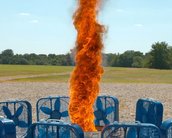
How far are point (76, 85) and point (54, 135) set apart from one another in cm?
373

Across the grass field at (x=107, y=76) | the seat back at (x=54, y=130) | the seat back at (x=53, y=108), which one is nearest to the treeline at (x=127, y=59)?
the grass field at (x=107, y=76)

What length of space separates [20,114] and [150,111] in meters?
3.58


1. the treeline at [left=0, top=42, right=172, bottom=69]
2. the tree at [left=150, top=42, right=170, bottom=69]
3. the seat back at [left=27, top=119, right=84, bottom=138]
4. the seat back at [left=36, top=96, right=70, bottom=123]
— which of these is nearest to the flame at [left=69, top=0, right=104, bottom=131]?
the seat back at [left=36, top=96, right=70, bottom=123]

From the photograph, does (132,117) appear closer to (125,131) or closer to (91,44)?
(91,44)

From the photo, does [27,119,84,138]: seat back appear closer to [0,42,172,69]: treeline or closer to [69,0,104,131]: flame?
[69,0,104,131]: flame

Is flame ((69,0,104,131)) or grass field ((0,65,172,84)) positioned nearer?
flame ((69,0,104,131))

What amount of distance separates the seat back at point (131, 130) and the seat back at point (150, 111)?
9.84 ft

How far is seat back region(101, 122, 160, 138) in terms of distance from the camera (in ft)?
28.0

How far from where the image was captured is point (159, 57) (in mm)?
108250

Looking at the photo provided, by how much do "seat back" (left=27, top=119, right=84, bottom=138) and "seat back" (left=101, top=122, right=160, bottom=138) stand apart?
0.55 meters

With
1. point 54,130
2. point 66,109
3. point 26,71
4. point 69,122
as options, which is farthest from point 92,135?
point 26,71

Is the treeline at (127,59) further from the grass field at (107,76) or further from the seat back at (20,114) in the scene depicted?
the seat back at (20,114)

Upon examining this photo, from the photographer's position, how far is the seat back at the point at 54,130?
8766mm

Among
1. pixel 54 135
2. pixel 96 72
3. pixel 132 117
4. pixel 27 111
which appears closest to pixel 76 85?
pixel 96 72
